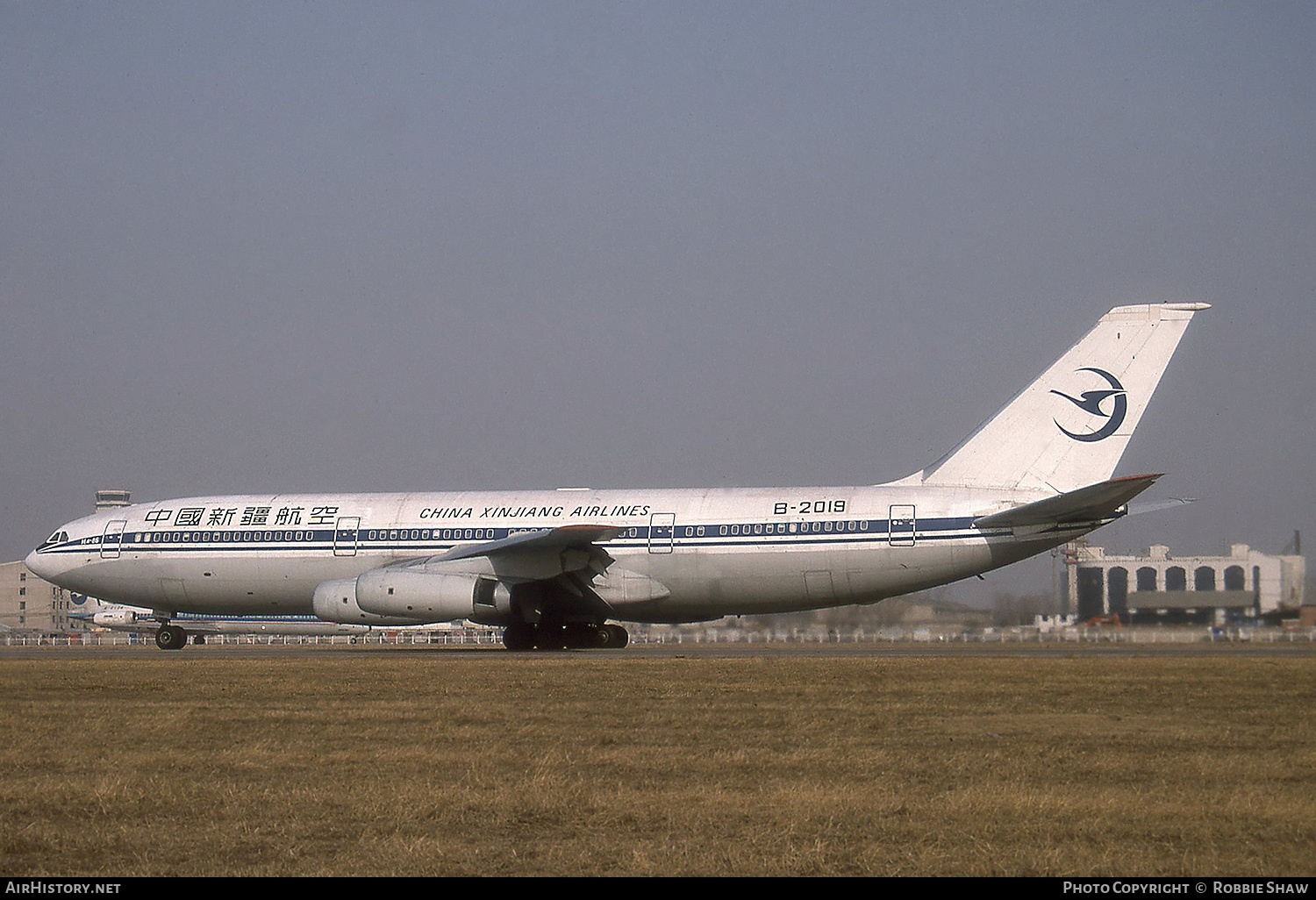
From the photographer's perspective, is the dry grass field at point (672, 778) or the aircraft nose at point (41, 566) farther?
the aircraft nose at point (41, 566)

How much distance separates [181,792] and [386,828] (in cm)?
209

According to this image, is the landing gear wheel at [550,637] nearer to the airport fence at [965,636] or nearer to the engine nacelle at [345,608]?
the engine nacelle at [345,608]

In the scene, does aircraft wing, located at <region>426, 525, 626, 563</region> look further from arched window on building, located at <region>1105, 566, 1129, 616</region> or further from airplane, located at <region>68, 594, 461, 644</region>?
airplane, located at <region>68, 594, 461, 644</region>

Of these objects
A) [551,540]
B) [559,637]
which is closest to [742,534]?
[551,540]

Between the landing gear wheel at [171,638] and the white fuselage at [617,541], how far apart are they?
2.17 ft

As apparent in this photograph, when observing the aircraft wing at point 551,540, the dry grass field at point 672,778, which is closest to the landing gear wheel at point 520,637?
the aircraft wing at point 551,540

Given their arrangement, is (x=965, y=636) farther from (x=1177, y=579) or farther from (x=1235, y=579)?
(x=1235, y=579)

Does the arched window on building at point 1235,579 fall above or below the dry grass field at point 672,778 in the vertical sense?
above

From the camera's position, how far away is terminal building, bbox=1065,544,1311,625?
69.2 feet

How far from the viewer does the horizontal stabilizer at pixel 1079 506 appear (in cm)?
2575

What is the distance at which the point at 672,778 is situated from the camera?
9.79 m

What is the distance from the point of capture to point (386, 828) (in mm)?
7953
